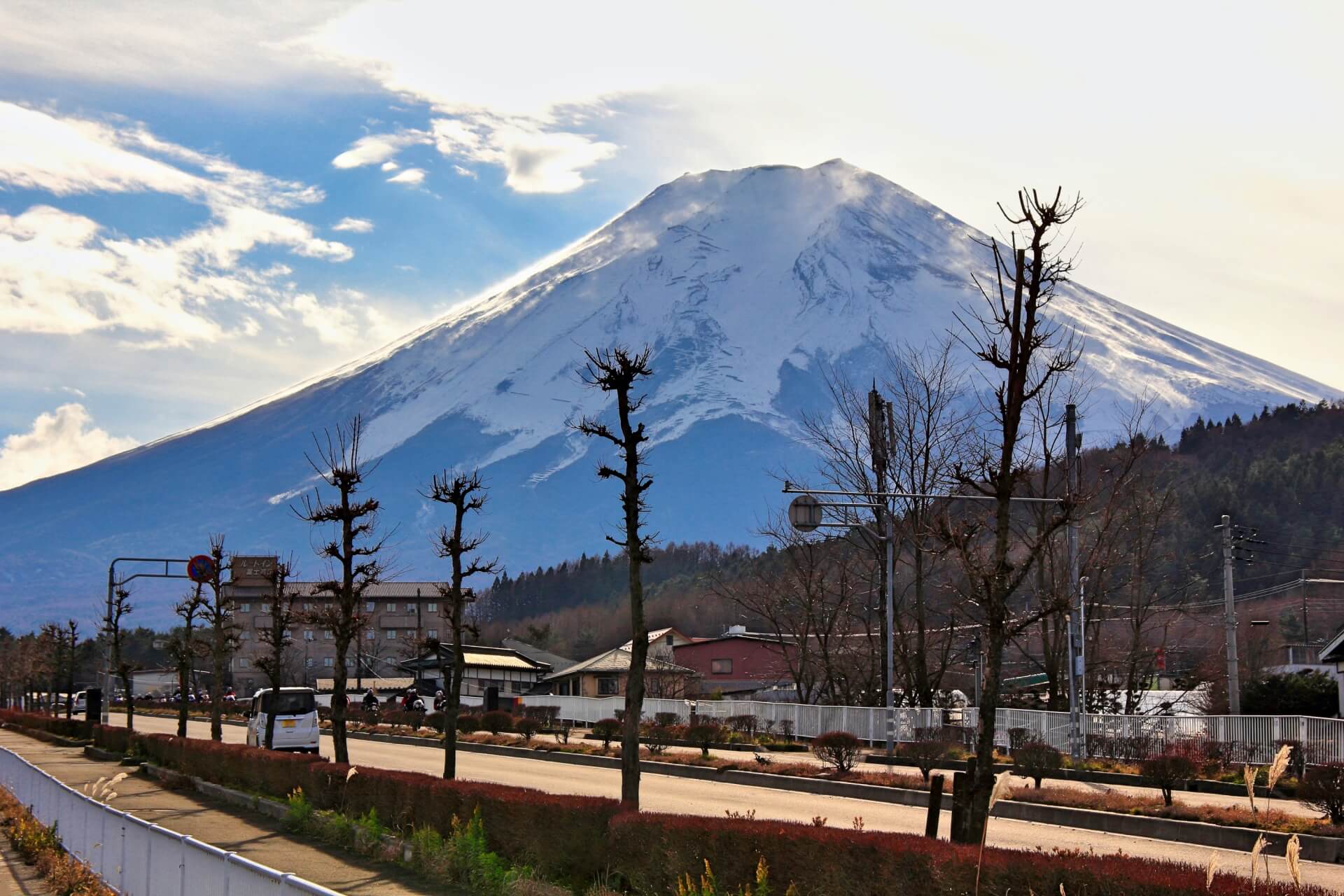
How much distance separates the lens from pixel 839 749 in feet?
102

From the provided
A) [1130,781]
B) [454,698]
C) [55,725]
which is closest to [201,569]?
[454,698]

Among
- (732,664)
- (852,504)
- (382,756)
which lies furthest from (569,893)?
(732,664)

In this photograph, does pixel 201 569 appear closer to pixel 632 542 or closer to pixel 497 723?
pixel 497 723

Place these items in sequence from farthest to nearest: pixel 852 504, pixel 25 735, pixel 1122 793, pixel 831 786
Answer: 1. pixel 25 735
2. pixel 852 504
3. pixel 831 786
4. pixel 1122 793

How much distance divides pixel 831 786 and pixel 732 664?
72829mm

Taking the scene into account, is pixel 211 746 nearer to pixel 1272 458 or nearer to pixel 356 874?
pixel 356 874

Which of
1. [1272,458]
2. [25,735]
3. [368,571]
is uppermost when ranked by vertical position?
[1272,458]

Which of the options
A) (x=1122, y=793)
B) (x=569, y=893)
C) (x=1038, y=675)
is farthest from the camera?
(x=1038, y=675)

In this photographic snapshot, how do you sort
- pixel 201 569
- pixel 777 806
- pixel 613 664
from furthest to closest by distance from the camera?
pixel 613 664 → pixel 201 569 → pixel 777 806

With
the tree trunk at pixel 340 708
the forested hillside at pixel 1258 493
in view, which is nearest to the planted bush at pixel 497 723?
the tree trunk at pixel 340 708

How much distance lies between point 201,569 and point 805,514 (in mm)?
17730

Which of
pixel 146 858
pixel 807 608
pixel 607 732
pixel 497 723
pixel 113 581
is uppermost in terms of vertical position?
pixel 113 581

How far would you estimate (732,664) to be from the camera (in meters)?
101

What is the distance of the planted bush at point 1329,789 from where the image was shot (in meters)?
20.8
